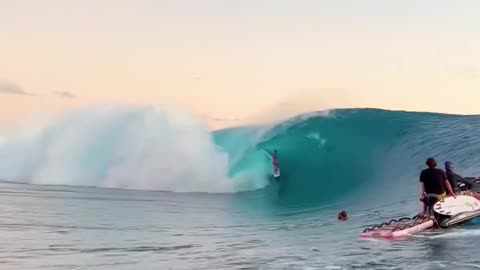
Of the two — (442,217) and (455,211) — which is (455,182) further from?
(442,217)

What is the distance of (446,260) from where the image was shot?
9.61 metres

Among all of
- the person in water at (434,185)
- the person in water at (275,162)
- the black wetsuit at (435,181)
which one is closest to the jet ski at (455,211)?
the person in water at (434,185)

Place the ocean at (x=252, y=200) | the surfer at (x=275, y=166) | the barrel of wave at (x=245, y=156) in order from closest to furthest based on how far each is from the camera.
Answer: the ocean at (x=252, y=200) → the surfer at (x=275, y=166) → the barrel of wave at (x=245, y=156)

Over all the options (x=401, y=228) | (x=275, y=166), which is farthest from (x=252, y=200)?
(x=401, y=228)

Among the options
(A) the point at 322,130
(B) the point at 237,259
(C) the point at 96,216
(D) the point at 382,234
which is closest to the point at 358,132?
(A) the point at 322,130

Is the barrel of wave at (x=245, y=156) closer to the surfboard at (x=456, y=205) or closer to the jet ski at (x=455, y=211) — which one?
the surfboard at (x=456, y=205)

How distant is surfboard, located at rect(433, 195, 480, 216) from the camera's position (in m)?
13.9

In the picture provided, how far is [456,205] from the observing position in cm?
1408

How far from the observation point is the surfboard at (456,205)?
13.9 meters

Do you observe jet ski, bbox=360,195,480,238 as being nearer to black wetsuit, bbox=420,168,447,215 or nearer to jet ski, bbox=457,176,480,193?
black wetsuit, bbox=420,168,447,215

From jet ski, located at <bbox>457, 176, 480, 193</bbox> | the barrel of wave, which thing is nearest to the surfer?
the barrel of wave

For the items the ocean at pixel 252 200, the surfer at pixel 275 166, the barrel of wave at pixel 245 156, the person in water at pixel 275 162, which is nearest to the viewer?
the ocean at pixel 252 200

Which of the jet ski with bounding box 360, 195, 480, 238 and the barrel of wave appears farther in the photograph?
the barrel of wave

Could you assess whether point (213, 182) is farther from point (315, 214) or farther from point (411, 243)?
point (411, 243)
